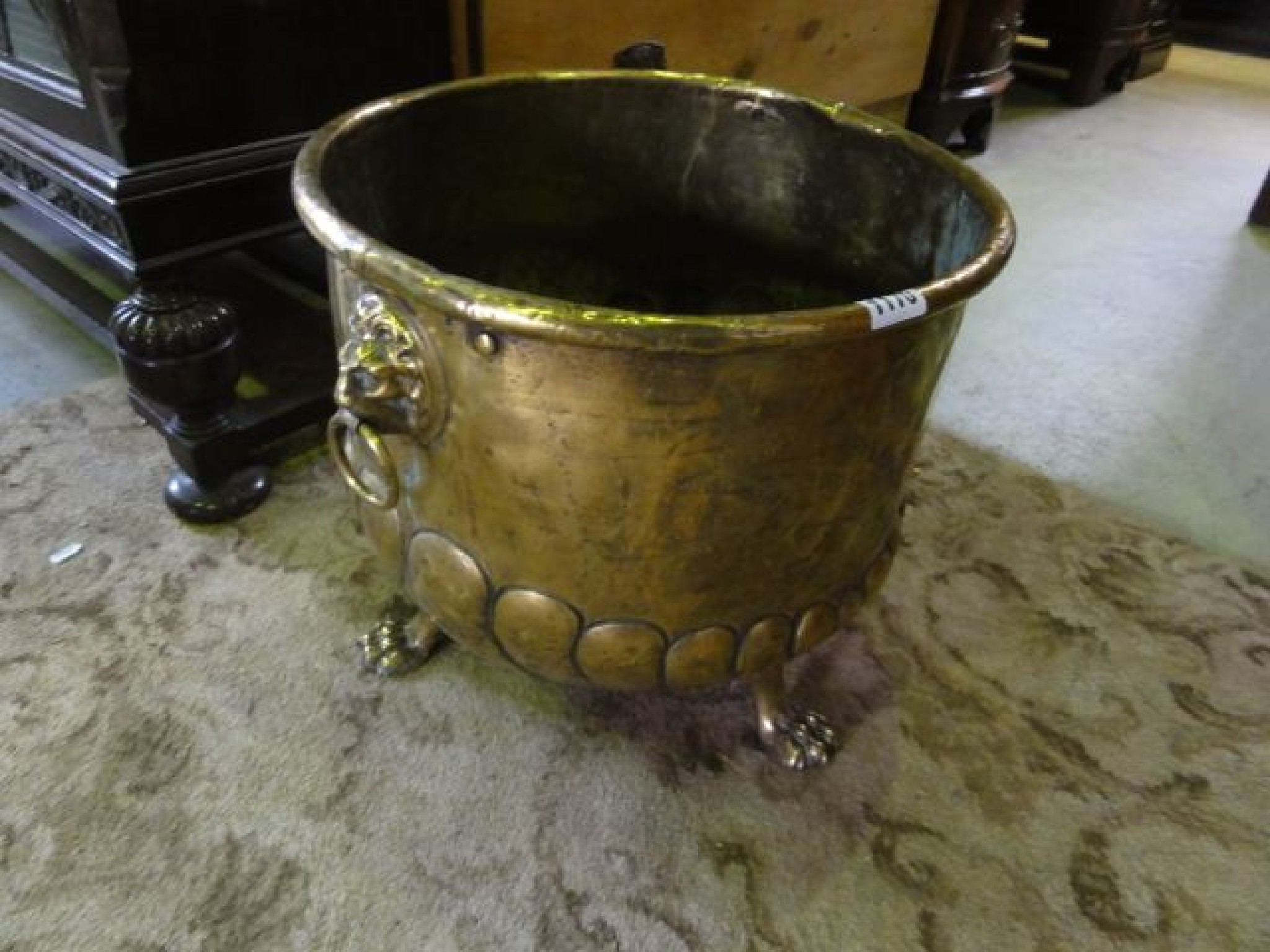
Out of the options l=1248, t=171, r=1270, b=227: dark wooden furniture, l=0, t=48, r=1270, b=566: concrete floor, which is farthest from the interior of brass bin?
l=1248, t=171, r=1270, b=227: dark wooden furniture

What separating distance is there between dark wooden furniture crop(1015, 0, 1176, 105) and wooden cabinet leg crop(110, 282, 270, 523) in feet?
8.61

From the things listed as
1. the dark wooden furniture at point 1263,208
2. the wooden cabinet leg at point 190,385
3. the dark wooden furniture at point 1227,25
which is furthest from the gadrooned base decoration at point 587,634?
the dark wooden furniture at point 1227,25

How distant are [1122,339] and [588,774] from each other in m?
1.23

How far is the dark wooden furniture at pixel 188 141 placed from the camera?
801mm

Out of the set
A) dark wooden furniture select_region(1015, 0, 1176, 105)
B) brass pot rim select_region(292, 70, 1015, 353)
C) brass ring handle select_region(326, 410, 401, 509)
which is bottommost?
dark wooden furniture select_region(1015, 0, 1176, 105)

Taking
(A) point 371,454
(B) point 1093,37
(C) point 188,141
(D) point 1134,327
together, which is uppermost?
(C) point 188,141

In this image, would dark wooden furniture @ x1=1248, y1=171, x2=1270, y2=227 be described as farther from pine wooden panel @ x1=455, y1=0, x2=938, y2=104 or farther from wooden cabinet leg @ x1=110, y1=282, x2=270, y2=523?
wooden cabinet leg @ x1=110, y1=282, x2=270, y2=523

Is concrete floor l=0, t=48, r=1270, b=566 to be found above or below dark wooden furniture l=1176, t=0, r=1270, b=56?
below

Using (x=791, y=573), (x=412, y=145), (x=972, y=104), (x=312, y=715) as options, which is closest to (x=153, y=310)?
(x=412, y=145)

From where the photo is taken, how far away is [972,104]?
209 centimetres

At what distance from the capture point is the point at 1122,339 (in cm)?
154

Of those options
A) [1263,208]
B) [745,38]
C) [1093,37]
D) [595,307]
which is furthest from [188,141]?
[1093,37]

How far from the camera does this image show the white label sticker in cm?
49

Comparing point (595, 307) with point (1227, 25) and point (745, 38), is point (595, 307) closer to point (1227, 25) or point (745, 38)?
point (745, 38)
